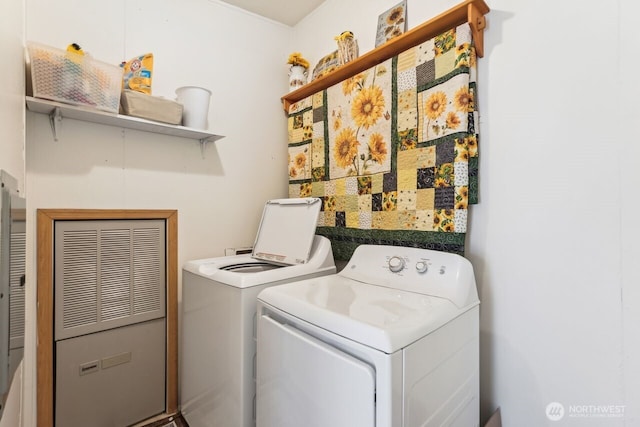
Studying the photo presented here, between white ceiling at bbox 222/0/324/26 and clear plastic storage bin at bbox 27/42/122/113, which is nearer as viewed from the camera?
clear plastic storage bin at bbox 27/42/122/113

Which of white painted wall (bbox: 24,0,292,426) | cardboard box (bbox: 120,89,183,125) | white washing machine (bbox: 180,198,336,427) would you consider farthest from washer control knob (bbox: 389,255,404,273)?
cardboard box (bbox: 120,89,183,125)

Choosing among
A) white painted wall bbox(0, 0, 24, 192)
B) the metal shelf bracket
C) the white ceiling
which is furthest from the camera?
the white ceiling

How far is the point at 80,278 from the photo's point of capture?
64.4 inches

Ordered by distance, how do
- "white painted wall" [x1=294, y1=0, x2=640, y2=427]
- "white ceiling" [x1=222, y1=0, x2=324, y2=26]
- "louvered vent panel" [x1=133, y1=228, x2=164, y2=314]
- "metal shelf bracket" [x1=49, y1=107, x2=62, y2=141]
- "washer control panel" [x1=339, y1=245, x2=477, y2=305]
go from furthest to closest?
"white ceiling" [x1=222, y1=0, x2=324, y2=26], "louvered vent panel" [x1=133, y1=228, x2=164, y2=314], "metal shelf bracket" [x1=49, y1=107, x2=62, y2=141], "washer control panel" [x1=339, y1=245, x2=477, y2=305], "white painted wall" [x1=294, y1=0, x2=640, y2=427]

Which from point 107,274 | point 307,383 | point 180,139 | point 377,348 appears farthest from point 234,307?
point 180,139

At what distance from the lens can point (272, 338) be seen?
3.88 feet

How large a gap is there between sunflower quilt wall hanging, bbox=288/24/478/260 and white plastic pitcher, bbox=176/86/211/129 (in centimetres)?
70

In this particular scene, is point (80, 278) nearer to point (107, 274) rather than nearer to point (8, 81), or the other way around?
point (107, 274)

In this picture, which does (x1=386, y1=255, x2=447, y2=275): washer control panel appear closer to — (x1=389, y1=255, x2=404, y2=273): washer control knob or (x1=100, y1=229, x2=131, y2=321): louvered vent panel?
(x1=389, y1=255, x2=404, y2=273): washer control knob

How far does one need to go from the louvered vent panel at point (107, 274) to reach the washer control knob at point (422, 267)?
1513 millimetres

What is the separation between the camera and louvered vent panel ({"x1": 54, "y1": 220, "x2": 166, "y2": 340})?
5.24ft

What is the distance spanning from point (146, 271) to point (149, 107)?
95cm

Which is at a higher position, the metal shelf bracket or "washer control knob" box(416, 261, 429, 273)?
the metal shelf bracket

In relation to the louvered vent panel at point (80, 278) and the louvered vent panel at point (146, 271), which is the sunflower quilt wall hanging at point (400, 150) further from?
the louvered vent panel at point (80, 278)
